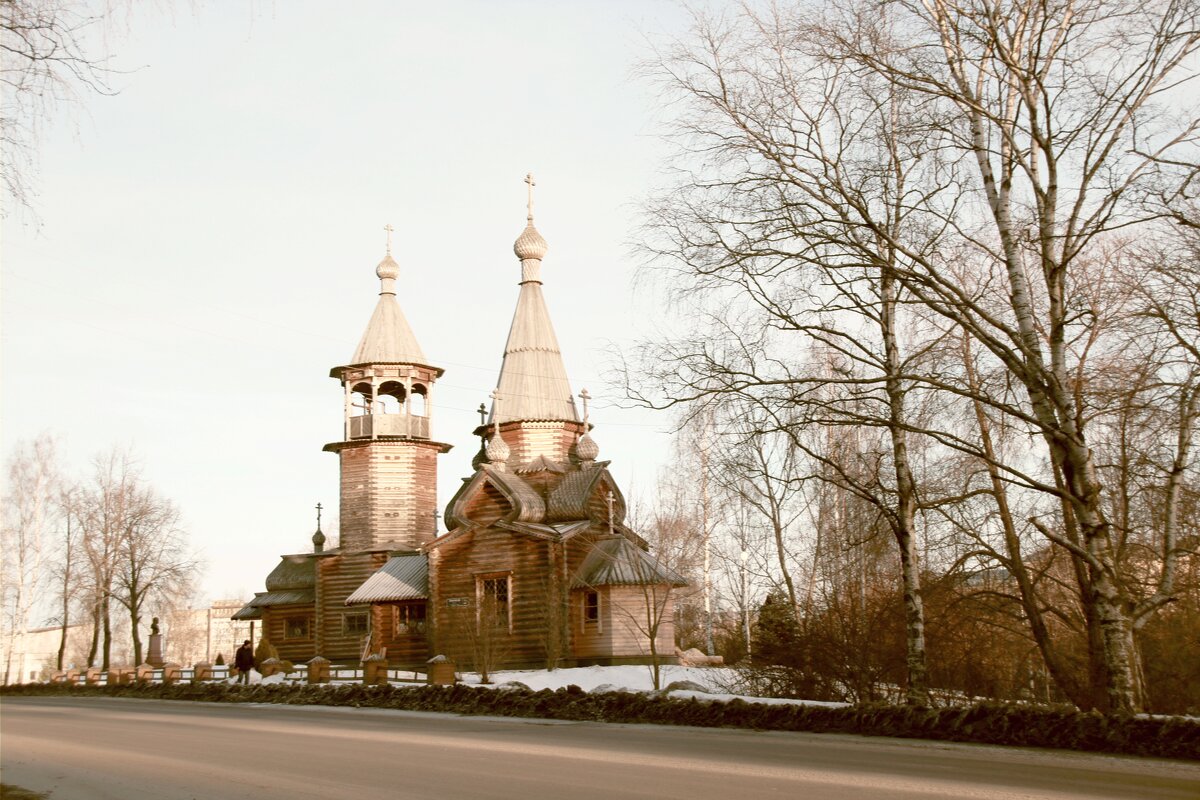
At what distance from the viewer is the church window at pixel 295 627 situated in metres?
44.5

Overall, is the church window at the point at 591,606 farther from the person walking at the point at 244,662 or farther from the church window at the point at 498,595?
the person walking at the point at 244,662

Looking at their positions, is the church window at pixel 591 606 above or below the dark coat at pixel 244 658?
above

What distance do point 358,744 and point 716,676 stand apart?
11059 millimetres

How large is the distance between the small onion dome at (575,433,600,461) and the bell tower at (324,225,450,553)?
7.17 m

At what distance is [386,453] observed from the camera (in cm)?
4222

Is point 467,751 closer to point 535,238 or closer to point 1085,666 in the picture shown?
point 1085,666

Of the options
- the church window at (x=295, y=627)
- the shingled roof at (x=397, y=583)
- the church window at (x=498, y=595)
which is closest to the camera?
the church window at (x=498, y=595)

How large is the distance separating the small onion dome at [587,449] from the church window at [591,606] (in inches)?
226

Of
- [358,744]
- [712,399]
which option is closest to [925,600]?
[712,399]

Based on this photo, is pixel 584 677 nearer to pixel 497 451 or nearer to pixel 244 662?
pixel 244 662

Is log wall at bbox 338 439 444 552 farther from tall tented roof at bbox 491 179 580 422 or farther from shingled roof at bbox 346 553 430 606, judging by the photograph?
tall tented roof at bbox 491 179 580 422

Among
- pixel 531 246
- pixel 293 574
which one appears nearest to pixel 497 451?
pixel 531 246

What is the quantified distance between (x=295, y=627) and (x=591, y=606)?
15879 mm

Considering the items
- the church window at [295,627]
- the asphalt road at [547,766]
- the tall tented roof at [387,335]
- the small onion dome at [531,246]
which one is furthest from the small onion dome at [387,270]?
the asphalt road at [547,766]
